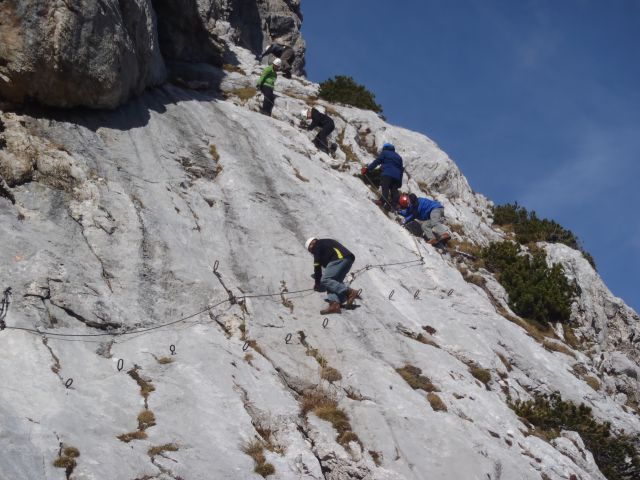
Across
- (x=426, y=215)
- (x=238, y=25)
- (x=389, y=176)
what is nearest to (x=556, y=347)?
(x=426, y=215)

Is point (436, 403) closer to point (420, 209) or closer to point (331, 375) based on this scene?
point (331, 375)

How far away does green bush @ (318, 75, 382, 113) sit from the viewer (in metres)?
33.8

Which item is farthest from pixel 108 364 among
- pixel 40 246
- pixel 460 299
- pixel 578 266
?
pixel 578 266

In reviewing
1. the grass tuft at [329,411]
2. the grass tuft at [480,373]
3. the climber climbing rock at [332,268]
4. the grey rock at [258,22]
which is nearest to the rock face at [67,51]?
the climber climbing rock at [332,268]

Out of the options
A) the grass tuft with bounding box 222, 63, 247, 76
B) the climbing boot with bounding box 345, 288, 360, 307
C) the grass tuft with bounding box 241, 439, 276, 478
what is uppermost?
the grass tuft with bounding box 222, 63, 247, 76

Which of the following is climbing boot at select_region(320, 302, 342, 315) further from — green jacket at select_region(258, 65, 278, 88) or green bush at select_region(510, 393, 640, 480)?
green jacket at select_region(258, 65, 278, 88)

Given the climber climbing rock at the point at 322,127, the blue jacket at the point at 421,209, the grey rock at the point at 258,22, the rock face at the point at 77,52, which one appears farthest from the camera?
the grey rock at the point at 258,22

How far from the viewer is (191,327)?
13.7m

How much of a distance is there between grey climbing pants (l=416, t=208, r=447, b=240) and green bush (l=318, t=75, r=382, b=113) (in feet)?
41.4

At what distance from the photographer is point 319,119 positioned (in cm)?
2569

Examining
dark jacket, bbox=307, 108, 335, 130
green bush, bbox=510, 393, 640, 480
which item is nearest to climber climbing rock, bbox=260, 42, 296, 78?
dark jacket, bbox=307, 108, 335, 130

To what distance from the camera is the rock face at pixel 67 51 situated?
51.4 feet

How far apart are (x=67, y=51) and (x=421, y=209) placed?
12680 millimetres

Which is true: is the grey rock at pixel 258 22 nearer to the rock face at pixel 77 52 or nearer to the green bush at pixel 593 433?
the rock face at pixel 77 52
